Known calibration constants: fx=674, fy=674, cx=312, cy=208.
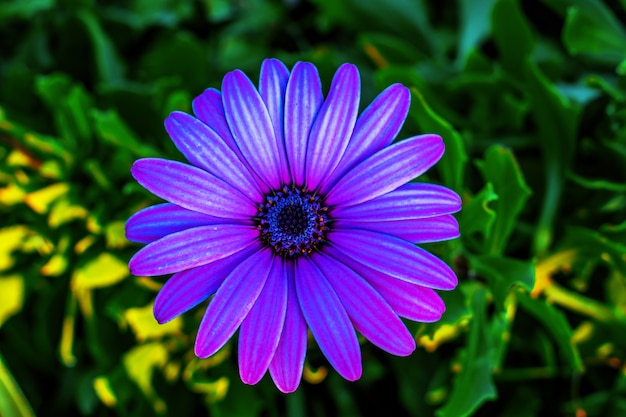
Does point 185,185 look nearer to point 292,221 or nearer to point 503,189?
point 292,221

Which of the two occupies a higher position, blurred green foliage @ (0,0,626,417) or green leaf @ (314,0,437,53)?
green leaf @ (314,0,437,53)

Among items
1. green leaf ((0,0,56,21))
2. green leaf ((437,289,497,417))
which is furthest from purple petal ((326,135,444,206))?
green leaf ((0,0,56,21))

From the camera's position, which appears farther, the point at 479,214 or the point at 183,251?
the point at 479,214

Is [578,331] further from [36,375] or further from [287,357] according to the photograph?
[36,375]

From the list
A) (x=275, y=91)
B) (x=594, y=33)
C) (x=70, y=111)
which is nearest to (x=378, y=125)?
(x=275, y=91)

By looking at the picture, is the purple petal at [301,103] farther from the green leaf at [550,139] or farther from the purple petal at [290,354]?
the green leaf at [550,139]

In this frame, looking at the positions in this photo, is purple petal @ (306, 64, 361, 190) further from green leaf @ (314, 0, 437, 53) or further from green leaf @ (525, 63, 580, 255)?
green leaf @ (314, 0, 437, 53)
